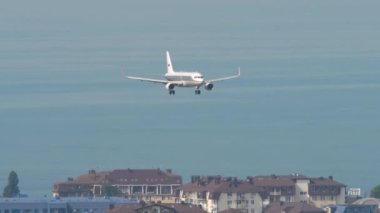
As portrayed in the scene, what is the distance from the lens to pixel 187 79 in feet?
506

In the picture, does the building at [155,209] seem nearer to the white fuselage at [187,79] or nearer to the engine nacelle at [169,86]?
the white fuselage at [187,79]

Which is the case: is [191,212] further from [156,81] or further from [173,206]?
[156,81]

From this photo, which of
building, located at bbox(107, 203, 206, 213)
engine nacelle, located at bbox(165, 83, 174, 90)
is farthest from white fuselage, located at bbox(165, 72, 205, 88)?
building, located at bbox(107, 203, 206, 213)

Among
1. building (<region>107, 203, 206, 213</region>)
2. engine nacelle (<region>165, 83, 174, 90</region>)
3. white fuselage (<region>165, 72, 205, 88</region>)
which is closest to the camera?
engine nacelle (<region>165, 83, 174, 90</region>)

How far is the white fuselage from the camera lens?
153m

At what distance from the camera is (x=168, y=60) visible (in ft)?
554

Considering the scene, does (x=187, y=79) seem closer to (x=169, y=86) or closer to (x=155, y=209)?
(x=169, y=86)

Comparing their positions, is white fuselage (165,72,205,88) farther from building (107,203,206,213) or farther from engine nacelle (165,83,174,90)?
building (107,203,206,213)

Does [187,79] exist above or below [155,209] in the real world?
above

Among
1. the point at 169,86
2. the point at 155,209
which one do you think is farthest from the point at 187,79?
the point at 155,209

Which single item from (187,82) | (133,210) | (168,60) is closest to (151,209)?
(133,210)

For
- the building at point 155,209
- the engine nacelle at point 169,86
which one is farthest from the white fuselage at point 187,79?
the building at point 155,209

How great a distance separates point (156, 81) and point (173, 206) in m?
44.0

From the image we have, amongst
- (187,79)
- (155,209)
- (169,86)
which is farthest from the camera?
(155,209)
